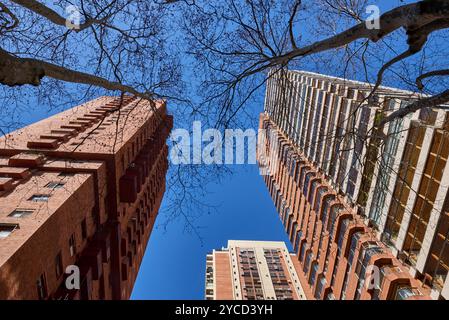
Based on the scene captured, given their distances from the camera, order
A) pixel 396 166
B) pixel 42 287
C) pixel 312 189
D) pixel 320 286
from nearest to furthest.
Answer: pixel 42 287, pixel 396 166, pixel 320 286, pixel 312 189

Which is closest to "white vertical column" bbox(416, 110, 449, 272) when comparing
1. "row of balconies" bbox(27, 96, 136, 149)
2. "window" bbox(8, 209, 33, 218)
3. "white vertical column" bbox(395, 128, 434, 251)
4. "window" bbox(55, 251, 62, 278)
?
"white vertical column" bbox(395, 128, 434, 251)

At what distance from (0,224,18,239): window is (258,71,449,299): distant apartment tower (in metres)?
10.6

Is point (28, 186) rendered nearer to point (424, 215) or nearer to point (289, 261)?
point (424, 215)

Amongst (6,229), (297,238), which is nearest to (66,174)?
(6,229)

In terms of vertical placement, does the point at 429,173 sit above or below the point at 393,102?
below

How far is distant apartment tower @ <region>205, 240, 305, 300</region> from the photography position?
166 ft

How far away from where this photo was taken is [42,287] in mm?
11523

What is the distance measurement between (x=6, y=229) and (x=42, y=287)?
2757 mm

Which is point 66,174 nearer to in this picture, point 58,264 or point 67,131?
point 58,264

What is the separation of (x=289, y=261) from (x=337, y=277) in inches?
1647

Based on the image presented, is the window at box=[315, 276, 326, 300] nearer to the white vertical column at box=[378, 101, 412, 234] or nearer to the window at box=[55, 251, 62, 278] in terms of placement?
the white vertical column at box=[378, 101, 412, 234]

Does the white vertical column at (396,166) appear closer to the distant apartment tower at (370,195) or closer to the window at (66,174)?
the distant apartment tower at (370,195)
